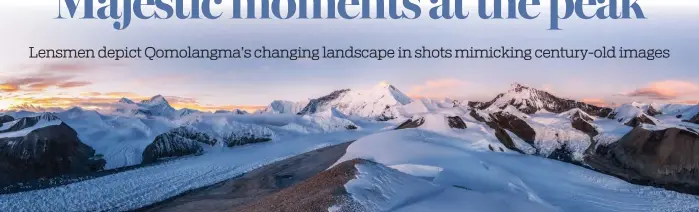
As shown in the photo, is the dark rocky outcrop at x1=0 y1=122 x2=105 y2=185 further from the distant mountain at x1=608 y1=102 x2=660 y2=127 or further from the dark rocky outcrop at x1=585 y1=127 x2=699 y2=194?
the distant mountain at x1=608 y1=102 x2=660 y2=127

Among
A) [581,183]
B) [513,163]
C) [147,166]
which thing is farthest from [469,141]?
[147,166]

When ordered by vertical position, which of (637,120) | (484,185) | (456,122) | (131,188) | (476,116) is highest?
(484,185)

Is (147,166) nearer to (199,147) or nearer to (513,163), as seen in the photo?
(199,147)

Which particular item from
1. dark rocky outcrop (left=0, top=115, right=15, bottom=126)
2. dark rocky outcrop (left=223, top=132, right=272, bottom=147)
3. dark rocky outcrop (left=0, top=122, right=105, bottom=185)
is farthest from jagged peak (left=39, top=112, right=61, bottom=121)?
dark rocky outcrop (left=223, top=132, right=272, bottom=147)

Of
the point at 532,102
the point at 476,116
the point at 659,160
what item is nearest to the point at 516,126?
the point at 476,116

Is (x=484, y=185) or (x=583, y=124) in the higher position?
(x=484, y=185)

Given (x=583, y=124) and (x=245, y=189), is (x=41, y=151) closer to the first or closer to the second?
(x=245, y=189)

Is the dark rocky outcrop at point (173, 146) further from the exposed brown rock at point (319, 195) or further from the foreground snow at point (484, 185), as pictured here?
the exposed brown rock at point (319, 195)
